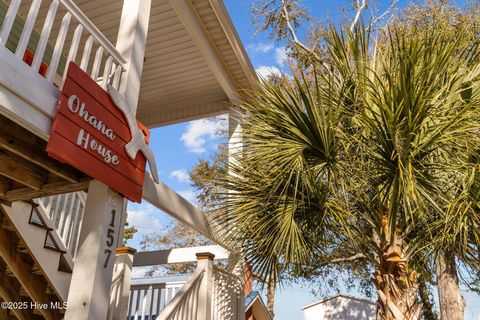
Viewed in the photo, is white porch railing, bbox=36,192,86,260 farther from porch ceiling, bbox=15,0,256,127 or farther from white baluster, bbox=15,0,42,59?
porch ceiling, bbox=15,0,256,127

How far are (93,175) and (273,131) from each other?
242 centimetres

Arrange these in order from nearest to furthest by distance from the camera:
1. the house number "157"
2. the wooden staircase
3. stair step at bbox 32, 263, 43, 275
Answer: the house number "157" → the wooden staircase → stair step at bbox 32, 263, 43, 275

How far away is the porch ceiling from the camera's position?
5.76 m

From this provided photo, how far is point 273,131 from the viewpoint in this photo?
477 centimetres

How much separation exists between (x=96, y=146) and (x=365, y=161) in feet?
9.50

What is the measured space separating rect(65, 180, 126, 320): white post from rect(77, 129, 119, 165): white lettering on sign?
21 centimetres

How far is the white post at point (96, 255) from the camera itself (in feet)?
9.16

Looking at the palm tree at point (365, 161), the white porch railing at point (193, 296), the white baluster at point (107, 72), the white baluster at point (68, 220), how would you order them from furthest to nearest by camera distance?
the white baluster at point (68, 220) → the white porch railing at point (193, 296) → the palm tree at point (365, 161) → the white baluster at point (107, 72)

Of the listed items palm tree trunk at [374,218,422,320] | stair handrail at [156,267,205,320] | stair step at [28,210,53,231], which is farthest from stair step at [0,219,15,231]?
palm tree trunk at [374,218,422,320]

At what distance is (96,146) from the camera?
294 centimetres

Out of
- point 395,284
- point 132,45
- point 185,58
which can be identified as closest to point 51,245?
point 132,45

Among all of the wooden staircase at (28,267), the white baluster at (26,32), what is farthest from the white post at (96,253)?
the wooden staircase at (28,267)

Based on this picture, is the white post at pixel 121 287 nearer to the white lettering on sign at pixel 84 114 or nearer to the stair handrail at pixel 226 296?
the stair handrail at pixel 226 296

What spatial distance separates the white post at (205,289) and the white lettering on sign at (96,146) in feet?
7.40
